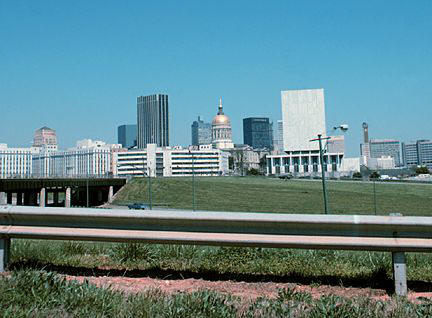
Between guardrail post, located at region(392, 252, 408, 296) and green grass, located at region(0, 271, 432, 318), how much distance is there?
28cm

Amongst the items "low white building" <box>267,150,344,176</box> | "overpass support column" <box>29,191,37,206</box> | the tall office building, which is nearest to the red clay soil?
"overpass support column" <box>29,191,37,206</box>

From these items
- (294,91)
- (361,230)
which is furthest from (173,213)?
(294,91)

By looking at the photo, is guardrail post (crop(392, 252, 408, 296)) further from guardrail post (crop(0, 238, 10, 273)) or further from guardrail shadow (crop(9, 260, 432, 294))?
guardrail post (crop(0, 238, 10, 273))

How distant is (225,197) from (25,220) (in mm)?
60006

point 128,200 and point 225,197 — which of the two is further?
point 128,200

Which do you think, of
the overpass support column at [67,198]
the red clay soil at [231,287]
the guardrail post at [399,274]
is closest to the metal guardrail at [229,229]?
the guardrail post at [399,274]

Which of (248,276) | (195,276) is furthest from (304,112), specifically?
(195,276)

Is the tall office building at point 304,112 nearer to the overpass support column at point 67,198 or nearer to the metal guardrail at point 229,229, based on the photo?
the overpass support column at point 67,198

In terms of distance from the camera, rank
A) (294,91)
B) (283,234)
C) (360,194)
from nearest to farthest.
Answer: (283,234) < (360,194) < (294,91)

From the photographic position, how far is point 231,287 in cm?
577

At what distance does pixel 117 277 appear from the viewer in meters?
6.15

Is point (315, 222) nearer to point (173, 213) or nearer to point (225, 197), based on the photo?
point (173, 213)

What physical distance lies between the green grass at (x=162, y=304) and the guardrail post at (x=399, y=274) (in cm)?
28

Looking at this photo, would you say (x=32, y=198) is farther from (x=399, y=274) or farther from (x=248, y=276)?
(x=399, y=274)
